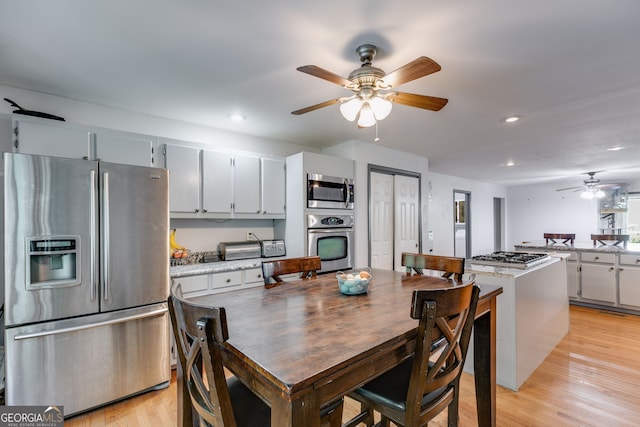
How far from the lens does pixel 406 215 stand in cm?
427

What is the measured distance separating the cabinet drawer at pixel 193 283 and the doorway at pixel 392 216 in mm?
2039

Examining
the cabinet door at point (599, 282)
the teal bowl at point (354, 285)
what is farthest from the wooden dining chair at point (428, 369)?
the cabinet door at point (599, 282)

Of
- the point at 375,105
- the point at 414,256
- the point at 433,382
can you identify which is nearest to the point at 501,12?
the point at 375,105

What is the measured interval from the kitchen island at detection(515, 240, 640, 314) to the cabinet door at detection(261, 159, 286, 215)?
4.38 m

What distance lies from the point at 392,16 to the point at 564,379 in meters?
3.11

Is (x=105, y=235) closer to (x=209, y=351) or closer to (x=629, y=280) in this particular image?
Answer: (x=209, y=351)

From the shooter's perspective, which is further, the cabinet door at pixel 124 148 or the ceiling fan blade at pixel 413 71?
the cabinet door at pixel 124 148

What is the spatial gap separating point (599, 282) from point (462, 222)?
2937 mm

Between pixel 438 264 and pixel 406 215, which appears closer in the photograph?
pixel 438 264

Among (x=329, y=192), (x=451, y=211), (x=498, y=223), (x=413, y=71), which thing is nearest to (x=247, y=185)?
(x=329, y=192)

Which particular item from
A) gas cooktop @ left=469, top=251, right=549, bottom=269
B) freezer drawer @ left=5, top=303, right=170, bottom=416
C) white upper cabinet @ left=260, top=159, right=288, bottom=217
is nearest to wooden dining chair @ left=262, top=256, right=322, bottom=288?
freezer drawer @ left=5, top=303, right=170, bottom=416

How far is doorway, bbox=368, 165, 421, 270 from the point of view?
3.84 metres

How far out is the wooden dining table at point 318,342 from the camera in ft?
2.51

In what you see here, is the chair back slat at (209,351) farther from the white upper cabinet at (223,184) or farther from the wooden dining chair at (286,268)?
the white upper cabinet at (223,184)
